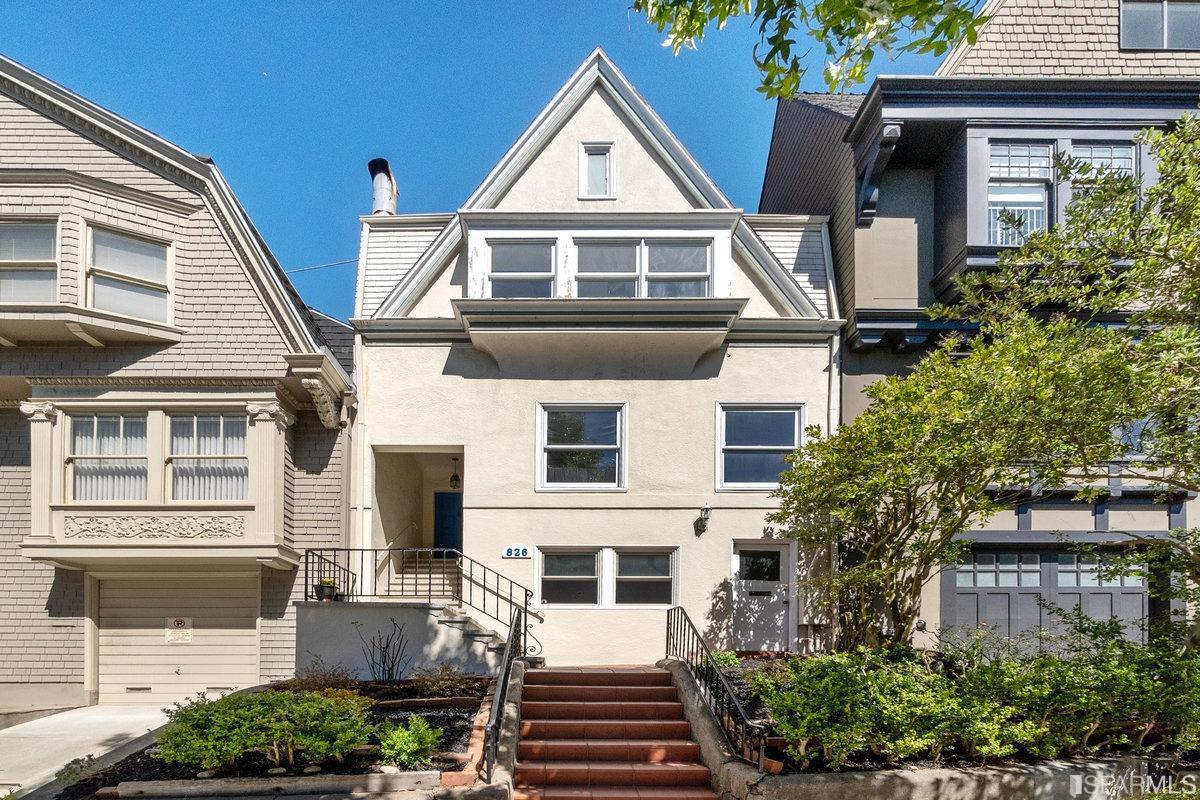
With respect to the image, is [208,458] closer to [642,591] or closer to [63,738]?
[63,738]

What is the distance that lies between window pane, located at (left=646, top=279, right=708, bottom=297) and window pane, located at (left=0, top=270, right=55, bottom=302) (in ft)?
27.9

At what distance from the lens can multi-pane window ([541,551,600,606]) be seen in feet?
35.0

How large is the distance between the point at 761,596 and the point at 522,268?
20.9ft

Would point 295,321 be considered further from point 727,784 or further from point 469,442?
point 727,784

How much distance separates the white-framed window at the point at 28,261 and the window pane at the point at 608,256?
7.38 metres

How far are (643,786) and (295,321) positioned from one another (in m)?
7.74

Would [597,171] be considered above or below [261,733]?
above

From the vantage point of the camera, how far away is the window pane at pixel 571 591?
10664 millimetres

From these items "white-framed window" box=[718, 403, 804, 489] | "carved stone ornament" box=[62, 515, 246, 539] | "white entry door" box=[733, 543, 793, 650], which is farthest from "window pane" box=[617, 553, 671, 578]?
"carved stone ornament" box=[62, 515, 246, 539]

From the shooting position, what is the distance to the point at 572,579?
1069cm

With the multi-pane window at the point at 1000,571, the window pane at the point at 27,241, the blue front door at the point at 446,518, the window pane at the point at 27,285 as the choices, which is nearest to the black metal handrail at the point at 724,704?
the multi-pane window at the point at 1000,571

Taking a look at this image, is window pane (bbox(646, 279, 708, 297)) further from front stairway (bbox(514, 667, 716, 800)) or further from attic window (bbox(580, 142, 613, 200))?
front stairway (bbox(514, 667, 716, 800))

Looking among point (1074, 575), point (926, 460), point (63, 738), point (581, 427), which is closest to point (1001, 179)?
point (926, 460)

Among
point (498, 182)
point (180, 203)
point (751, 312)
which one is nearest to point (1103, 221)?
point (751, 312)
